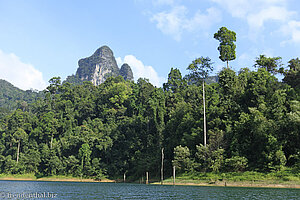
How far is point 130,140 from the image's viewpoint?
276ft

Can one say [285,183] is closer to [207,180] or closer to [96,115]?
[207,180]

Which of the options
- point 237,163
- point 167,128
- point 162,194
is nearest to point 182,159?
point 237,163

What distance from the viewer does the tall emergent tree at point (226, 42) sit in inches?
2427

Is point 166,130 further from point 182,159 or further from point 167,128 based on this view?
point 182,159

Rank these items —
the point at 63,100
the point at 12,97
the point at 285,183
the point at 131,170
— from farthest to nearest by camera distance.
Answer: the point at 12,97, the point at 63,100, the point at 131,170, the point at 285,183

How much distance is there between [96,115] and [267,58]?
64012mm

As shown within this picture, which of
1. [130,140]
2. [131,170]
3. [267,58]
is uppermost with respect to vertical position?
[267,58]

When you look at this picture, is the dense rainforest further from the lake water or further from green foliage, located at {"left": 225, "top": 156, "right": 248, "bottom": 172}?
the lake water

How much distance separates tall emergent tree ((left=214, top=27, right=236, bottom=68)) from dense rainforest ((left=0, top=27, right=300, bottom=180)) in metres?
4.04

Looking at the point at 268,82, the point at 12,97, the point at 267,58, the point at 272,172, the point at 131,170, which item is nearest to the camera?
the point at 272,172

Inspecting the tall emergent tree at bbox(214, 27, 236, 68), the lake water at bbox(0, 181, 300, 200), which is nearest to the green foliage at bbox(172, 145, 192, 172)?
the lake water at bbox(0, 181, 300, 200)

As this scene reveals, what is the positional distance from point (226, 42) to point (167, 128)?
79.4ft

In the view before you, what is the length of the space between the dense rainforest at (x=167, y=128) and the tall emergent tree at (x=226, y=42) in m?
4.04

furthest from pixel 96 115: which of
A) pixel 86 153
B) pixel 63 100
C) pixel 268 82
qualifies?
pixel 268 82
